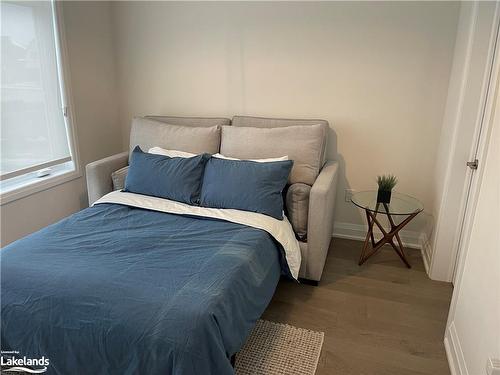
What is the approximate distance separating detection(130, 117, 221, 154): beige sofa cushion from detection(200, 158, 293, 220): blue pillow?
1.41ft

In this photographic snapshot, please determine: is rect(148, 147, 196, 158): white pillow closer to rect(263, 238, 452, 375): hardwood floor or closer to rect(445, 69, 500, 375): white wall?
rect(263, 238, 452, 375): hardwood floor

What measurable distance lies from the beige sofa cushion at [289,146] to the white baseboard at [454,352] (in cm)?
122

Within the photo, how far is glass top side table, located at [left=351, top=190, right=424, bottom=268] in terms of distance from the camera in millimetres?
2572

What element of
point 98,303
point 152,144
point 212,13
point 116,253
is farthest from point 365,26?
point 98,303

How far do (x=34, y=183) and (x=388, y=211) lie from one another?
2597 mm

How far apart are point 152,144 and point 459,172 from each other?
2.25 m

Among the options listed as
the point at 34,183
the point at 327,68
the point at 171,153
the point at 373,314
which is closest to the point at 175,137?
the point at 171,153

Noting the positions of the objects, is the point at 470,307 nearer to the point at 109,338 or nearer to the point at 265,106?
the point at 109,338

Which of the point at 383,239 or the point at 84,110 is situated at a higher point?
the point at 84,110

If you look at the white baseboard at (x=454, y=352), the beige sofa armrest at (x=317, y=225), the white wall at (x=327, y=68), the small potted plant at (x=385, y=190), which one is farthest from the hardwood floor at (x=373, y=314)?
the white wall at (x=327, y=68)

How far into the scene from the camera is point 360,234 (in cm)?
320

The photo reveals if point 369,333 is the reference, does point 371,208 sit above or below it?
above

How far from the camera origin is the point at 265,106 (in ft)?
10.3

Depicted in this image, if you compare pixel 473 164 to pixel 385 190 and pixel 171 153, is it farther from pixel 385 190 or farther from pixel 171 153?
pixel 171 153
